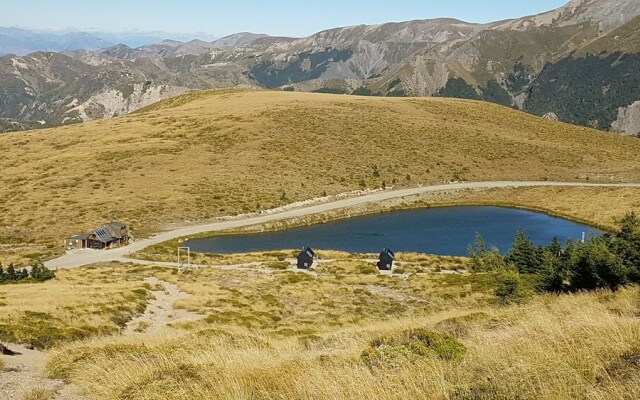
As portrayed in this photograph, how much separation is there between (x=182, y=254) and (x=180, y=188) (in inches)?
1432

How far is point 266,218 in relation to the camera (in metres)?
94.1

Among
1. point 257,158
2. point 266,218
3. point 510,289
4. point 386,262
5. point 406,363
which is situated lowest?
point 266,218

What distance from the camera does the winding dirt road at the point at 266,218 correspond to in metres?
67.3

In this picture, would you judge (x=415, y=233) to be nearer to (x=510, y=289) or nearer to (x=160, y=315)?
(x=510, y=289)

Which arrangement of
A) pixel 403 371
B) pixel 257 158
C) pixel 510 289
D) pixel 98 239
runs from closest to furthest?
1. pixel 403 371
2. pixel 510 289
3. pixel 98 239
4. pixel 257 158

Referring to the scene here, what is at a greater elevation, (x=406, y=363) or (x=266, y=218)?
(x=406, y=363)

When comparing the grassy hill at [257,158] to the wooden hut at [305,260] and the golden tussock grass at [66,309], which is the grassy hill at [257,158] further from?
the wooden hut at [305,260]

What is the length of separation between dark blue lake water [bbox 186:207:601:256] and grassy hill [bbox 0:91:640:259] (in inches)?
591

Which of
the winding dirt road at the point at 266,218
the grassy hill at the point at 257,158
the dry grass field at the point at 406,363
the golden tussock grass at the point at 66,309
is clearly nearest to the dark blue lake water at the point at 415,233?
the winding dirt road at the point at 266,218

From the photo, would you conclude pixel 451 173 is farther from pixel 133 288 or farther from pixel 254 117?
pixel 133 288

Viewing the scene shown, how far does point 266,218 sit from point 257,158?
3246 centimetres

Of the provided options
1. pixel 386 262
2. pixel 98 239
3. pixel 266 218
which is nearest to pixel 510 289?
pixel 386 262

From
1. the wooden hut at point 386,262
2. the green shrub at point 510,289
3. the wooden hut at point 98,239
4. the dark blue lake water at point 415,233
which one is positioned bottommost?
the dark blue lake water at point 415,233

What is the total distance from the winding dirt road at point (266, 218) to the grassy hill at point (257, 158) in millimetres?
4817
